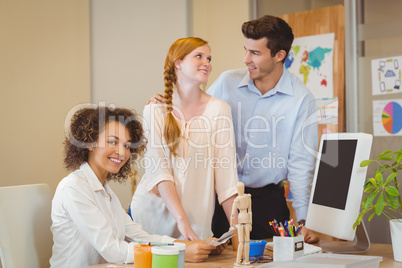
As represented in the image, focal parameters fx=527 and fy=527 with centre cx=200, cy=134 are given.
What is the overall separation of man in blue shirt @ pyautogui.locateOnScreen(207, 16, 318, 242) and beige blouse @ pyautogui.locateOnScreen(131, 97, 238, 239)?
0.79 ft

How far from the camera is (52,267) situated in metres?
1.78

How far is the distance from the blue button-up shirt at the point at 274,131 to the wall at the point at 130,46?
6.40 feet

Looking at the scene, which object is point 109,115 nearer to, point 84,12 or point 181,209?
point 181,209

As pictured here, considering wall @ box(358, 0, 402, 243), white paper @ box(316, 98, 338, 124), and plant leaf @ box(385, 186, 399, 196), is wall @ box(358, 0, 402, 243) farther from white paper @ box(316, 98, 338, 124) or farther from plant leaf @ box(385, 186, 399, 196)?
plant leaf @ box(385, 186, 399, 196)

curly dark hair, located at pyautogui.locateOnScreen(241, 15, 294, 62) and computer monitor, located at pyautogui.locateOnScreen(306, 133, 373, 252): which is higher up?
curly dark hair, located at pyautogui.locateOnScreen(241, 15, 294, 62)

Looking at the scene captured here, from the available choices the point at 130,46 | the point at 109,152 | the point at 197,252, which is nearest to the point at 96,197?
the point at 109,152

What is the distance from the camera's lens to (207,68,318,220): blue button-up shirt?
239cm

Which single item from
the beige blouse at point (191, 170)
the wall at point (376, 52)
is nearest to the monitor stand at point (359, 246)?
the beige blouse at point (191, 170)

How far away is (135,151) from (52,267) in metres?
0.53

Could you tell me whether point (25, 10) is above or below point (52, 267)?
above

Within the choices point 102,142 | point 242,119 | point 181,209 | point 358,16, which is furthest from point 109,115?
point 358,16

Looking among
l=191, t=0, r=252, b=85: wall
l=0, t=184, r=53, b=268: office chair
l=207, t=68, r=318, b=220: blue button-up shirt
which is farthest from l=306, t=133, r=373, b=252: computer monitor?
l=191, t=0, r=252, b=85: wall

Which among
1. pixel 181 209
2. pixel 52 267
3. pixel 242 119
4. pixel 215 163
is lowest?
pixel 52 267

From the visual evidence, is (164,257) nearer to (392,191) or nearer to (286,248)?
(286,248)
